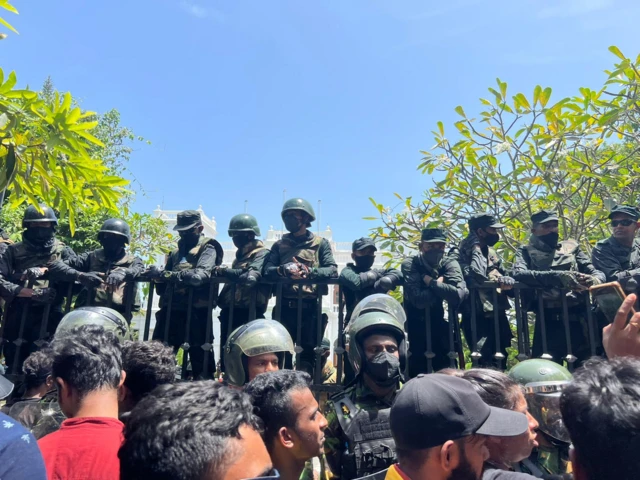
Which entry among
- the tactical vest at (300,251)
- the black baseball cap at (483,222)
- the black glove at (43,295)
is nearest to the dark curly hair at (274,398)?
the tactical vest at (300,251)

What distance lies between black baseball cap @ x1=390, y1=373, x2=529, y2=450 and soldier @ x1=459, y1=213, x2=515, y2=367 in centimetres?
236

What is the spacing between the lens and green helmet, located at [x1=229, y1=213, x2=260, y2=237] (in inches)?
215

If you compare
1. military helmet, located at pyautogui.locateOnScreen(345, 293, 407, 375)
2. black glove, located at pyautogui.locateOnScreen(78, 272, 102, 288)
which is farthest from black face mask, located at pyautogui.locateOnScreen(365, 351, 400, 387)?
black glove, located at pyautogui.locateOnScreen(78, 272, 102, 288)

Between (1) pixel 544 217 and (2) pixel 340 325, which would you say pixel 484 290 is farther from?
(2) pixel 340 325

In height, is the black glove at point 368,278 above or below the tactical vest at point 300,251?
below

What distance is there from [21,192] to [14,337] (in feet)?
5.32

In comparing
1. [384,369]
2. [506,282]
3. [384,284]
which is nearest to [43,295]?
[384,284]

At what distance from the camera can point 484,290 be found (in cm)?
481

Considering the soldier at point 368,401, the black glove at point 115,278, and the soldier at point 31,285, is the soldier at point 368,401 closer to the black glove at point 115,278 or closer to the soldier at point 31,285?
the black glove at point 115,278

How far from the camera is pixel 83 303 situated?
199 inches

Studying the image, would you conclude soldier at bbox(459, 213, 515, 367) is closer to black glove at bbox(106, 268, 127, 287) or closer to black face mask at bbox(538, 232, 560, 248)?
black face mask at bbox(538, 232, 560, 248)

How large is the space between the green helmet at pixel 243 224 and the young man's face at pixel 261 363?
216 cm

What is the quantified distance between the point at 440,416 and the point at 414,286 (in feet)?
8.84

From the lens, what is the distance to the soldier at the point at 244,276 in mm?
4551
